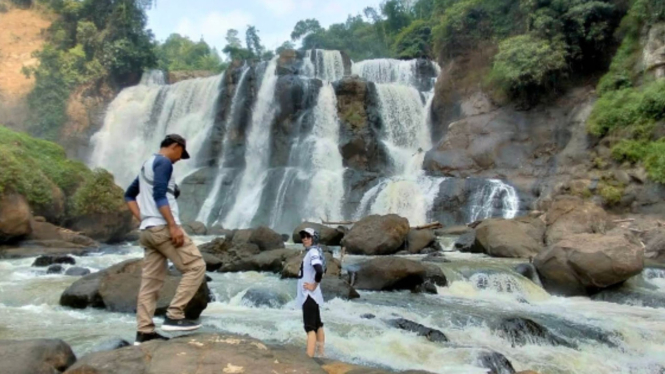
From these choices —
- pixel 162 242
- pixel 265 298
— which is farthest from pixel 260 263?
pixel 162 242

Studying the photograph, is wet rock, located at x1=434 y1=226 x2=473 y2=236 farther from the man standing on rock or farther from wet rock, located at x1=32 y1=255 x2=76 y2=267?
the man standing on rock

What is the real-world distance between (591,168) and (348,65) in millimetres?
18693

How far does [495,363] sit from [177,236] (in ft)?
14.7

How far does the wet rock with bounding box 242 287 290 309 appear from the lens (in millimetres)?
10008

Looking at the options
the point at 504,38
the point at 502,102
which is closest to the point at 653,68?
the point at 502,102

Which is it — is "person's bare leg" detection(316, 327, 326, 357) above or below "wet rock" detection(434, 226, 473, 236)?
above

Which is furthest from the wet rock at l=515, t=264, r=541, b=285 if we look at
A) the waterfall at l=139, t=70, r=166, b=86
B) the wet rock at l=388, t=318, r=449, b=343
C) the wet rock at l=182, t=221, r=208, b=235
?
the waterfall at l=139, t=70, r=166, b=86

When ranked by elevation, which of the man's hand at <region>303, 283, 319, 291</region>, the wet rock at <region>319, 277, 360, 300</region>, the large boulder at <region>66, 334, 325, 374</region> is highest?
the man's hand at <region>303, 283, 319, 291</region>

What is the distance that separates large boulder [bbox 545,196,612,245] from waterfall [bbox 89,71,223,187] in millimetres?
21818

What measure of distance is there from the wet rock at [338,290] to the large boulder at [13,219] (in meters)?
12.0

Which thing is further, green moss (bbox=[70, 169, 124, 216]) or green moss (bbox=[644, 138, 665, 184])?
green moss (bbox=[70, 169, 124, 216])

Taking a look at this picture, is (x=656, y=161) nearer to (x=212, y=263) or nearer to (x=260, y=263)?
(x=260, y=263)

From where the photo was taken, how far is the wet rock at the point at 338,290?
10227mm

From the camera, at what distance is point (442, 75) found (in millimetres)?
29859
